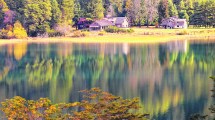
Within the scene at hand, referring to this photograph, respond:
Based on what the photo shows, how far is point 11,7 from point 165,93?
7083 cm

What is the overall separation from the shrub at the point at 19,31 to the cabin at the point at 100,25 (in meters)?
15.8

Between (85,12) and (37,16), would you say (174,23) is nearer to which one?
(85,12)

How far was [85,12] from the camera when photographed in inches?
3959

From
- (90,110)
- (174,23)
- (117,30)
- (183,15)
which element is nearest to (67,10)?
(117,30)

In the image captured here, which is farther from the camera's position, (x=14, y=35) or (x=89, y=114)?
(x=14, y=35)

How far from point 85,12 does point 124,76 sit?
211ft

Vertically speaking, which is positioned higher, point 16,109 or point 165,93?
point 16,109

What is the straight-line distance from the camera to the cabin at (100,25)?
94.6 m

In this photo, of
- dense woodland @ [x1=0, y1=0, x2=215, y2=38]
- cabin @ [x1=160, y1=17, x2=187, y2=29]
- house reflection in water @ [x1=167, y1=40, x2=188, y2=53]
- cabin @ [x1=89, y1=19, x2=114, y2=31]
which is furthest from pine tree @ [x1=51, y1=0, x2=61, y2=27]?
house reflection in water @ [x1=167, y1=40, x2=188, y2=53]

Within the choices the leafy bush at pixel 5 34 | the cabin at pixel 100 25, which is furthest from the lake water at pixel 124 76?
the cabin at pixel 100 25

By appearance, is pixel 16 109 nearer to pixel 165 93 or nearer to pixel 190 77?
pixel 165 93

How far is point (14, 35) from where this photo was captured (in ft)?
286

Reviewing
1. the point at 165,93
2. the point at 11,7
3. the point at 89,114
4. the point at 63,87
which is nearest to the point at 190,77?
the point at 165,93

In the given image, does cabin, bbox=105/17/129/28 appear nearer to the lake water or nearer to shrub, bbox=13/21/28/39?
shrub, bbox=13/21/28/39
